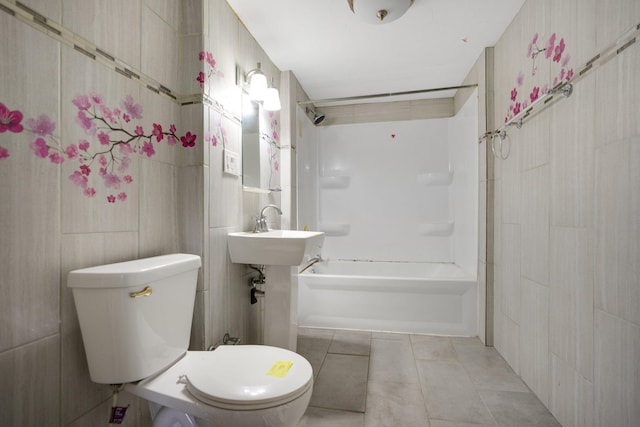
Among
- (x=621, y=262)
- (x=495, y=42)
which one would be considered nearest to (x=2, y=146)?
(x=621, y=262)

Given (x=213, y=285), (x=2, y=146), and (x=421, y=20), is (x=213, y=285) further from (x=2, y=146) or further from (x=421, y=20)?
(x=421, y=20)

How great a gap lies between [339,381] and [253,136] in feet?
5.38

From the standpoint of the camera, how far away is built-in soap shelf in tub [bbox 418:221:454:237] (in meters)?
3.16

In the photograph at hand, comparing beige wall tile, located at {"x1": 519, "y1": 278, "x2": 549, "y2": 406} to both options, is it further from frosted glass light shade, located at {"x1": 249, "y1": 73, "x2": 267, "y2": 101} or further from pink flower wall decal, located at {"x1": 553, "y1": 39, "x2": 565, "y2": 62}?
frosted glass light shade, located at {"x1": 249, "y1": 73, "x2": 267, "y2": 101}

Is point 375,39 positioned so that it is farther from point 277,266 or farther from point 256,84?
point 277,266

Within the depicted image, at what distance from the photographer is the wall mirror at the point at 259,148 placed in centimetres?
189

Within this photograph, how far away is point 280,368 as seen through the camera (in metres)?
1.06

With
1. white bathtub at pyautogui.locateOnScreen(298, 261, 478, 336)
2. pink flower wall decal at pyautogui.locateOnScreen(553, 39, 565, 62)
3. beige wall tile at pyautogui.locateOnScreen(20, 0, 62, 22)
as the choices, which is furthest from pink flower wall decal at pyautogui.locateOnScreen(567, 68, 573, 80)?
beige wall tile at pyautogui.locateOnScreen(20, 0, 62, 22)

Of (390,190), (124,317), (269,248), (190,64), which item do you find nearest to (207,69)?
(190,64)

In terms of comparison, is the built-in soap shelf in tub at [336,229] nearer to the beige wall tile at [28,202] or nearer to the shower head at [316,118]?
the shower head at [316,118]

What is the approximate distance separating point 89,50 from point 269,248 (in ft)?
3.57

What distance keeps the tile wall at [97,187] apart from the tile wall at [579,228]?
166cm

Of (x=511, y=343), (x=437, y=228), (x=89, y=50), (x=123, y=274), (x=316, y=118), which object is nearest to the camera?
(x=123, y=274)

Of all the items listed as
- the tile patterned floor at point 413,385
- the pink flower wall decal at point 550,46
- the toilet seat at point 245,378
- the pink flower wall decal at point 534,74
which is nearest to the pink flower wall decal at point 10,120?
the toilet seat at point 245,378
